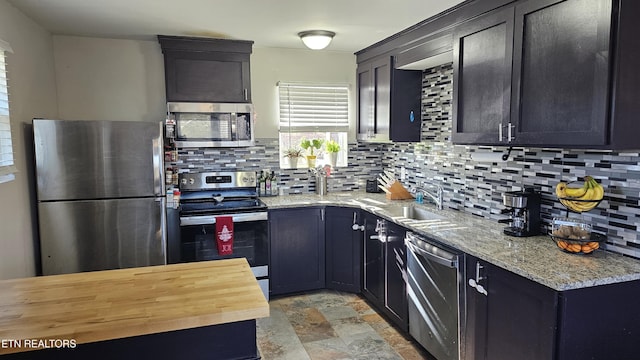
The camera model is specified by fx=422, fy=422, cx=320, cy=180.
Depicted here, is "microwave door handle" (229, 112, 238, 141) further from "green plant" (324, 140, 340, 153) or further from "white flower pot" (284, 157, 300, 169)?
"green plant" (324, 140, 340, 153)

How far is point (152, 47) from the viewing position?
12.6 feet

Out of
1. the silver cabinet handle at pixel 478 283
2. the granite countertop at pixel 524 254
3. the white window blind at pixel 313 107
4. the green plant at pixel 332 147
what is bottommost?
the silver cabinet handle at pixel 478 283

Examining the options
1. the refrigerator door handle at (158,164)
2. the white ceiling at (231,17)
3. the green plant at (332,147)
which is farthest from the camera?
the green plant at (332,147)

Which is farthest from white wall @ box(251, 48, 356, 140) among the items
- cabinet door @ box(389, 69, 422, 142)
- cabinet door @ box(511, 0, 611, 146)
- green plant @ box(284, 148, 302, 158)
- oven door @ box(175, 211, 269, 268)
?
cabinet door @ box(511, 0, 611, 146)

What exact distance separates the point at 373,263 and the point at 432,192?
83cm

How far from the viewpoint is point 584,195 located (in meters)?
2.07

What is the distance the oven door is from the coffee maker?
6.48 feet

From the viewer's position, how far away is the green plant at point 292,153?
4301 millimetres

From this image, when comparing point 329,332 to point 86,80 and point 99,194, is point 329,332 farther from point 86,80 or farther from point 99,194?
point 86,80

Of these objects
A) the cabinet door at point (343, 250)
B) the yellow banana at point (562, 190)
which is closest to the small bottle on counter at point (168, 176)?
the cabinet door at point (343, 250)

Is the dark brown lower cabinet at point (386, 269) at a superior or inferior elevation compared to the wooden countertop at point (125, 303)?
inferior

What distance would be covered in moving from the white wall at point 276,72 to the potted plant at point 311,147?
1.03ft

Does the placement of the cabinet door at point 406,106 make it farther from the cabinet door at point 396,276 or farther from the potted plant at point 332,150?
the cabinet door at point 396,276

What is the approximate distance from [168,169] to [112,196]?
0.46 meters
